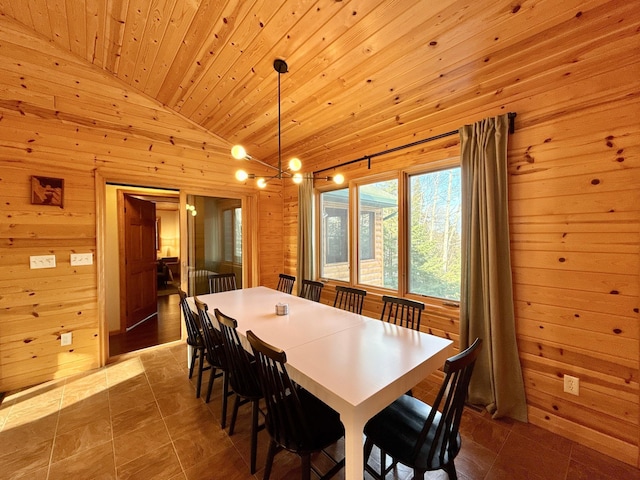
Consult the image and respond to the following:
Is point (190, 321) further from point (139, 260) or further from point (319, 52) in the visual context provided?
point (139, 260)

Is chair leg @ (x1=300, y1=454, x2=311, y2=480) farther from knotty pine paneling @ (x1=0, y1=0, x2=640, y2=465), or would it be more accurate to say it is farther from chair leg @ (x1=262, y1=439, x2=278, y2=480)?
knotty pine paneling @ (x1=0, y1=0, x2=640, y2=465)

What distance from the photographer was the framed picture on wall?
8.91ft

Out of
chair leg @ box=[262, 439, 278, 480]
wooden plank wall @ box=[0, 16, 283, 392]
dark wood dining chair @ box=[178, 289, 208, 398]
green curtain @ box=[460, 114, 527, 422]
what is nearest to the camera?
chair leg @ box=[262, 439, 278, 480]

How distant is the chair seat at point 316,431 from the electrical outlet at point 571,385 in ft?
5.78

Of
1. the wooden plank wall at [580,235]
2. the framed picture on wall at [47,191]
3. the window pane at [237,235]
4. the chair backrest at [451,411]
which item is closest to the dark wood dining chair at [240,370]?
the chair backrest at [451,411]

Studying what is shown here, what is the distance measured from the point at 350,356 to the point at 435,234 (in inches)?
71.3

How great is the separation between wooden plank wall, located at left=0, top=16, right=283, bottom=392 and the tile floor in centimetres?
49

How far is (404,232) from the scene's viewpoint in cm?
305

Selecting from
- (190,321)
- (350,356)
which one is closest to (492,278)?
(350,356)

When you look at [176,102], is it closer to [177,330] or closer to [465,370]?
[177,330]

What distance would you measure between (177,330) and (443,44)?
4725mm

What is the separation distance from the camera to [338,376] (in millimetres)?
1325

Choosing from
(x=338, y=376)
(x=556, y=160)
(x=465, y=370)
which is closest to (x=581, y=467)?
(x=465, y=370)

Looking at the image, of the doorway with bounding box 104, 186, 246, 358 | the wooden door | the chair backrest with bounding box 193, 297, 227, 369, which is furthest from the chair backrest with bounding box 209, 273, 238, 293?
the wooden door
